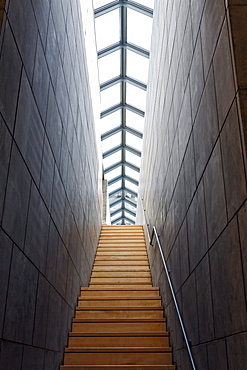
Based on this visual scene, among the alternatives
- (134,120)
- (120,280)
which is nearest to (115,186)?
(134,120)

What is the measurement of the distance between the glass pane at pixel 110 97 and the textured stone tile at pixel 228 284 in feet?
35.4

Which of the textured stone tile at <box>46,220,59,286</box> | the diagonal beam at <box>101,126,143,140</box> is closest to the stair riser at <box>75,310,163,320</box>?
the textured stone tile at <box>46,220,59,286</box>

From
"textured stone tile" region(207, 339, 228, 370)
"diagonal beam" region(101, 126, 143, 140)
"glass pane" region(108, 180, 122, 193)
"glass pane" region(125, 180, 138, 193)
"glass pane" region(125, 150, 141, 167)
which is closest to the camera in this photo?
"textured stone tile" region(207, 339, 228, 370)

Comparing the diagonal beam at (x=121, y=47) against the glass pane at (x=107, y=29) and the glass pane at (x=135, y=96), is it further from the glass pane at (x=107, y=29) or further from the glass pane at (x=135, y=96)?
the glass pane at (x=135, y=96)

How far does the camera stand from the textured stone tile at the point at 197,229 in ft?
9.19

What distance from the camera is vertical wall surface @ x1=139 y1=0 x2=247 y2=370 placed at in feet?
6.68

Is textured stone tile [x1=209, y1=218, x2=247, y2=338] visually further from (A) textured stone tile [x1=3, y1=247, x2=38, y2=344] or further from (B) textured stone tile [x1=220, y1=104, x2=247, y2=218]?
(A) textured stone tile [x1=3, y1=247, x2=38, y2=344]

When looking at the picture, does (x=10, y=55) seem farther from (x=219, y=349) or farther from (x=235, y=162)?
(x=219, y=349)

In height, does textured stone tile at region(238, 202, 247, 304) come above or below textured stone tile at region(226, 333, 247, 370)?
above

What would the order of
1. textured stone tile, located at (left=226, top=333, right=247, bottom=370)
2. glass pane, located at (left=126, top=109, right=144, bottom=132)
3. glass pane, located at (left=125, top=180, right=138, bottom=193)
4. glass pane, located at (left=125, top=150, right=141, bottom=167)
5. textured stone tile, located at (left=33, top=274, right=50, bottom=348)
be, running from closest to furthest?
Answer: textured stone tile, located at (left=226, top=333, right=247, bottom=370) < textured stone tile, located at (left=33, top=274, right=50, bottom=348) < glass pane, located at (left=126, top=109, right=144, bottom=132) < glass pane, located at (left=125, top=150, right=141, bottom=167) < glass pane, located at (left=125, top=180, right=138, bottom=193)

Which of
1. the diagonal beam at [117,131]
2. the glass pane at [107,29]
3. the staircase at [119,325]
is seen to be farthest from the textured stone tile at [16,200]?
the diagonal beam at [117,131]

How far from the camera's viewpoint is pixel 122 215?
24.1m

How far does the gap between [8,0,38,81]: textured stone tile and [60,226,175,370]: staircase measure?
9.64 ft

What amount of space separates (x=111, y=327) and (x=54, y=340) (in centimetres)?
127
